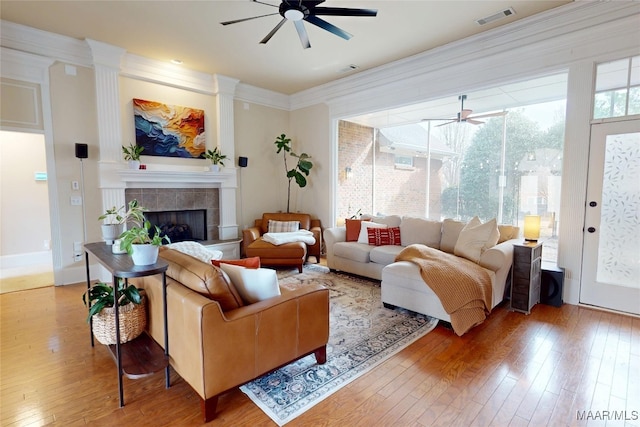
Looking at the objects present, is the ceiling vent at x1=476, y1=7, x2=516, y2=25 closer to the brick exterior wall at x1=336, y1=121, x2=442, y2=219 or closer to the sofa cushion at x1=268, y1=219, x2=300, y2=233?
the brick exterior wall at x1=336, y1=121, x2=442, y2=219

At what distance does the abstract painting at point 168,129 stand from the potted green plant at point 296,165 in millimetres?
1498

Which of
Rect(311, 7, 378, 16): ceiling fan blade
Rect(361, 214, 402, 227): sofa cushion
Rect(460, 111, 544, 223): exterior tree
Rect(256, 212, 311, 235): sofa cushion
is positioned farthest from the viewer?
Rect(256, 212, 311, 235): sofa cushion

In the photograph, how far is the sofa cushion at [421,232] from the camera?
4.39 meters

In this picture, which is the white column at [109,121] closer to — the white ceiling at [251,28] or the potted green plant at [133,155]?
the potted green plant at [133,155]

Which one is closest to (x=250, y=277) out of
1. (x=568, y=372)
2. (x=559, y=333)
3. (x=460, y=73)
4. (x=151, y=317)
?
(x=151, y=317)

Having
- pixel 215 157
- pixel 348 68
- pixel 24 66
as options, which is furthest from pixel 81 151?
pixel 348 68

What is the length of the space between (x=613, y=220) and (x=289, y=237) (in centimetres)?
399

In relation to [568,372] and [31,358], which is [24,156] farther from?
[568,372]

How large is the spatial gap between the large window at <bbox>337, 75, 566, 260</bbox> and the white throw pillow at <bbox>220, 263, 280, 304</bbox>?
427cm

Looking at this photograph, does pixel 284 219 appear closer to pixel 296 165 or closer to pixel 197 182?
pixel 296 165

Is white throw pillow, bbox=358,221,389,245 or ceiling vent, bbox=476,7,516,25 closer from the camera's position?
ceiling vent, bbox=476,7,516,25

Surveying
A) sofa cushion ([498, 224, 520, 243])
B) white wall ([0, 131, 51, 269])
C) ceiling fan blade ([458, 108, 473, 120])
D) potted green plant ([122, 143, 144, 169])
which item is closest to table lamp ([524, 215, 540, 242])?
sofa cushion ([498, 224, 520, 243])

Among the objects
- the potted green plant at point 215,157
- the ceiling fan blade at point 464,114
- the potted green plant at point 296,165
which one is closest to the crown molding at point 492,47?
the ceiling fan blade at point 464,114

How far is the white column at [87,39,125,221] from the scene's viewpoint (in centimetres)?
439
